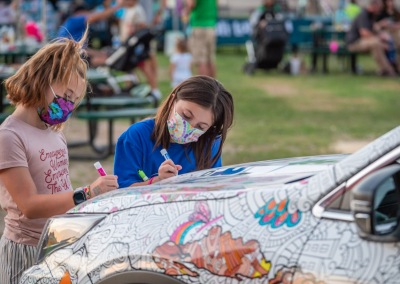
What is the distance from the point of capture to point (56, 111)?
2613 mm

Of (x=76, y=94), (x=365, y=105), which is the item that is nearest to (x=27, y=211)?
(x=76, y=94)

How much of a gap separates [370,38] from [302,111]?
229 inches

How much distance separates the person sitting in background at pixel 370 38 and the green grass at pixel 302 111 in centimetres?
56

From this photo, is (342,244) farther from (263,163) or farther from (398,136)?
(263,163)

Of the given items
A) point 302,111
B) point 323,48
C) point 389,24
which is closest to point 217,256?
point 302,111

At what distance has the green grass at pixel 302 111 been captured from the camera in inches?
294

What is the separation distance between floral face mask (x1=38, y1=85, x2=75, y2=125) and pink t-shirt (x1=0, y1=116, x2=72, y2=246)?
0.24 ft

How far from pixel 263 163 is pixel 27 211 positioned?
3.36 ft

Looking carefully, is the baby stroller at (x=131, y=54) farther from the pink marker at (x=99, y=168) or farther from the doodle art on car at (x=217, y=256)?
the doodle art on car at (x=217, y=256)

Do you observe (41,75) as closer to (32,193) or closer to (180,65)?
(32,193)

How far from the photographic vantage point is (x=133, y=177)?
9.39 ft

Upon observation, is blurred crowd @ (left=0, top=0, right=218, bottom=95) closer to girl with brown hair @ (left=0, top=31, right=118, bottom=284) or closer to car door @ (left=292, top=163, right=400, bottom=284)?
girl with brown hair @ (left=0, top=31, right=118, bottom=284)

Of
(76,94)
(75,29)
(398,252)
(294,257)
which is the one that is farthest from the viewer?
(75,29)

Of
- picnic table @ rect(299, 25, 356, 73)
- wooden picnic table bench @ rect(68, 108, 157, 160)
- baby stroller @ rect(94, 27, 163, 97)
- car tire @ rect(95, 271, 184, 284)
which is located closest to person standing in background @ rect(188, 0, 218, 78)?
baby stroller @ rect(94, 27, 163, 97)
